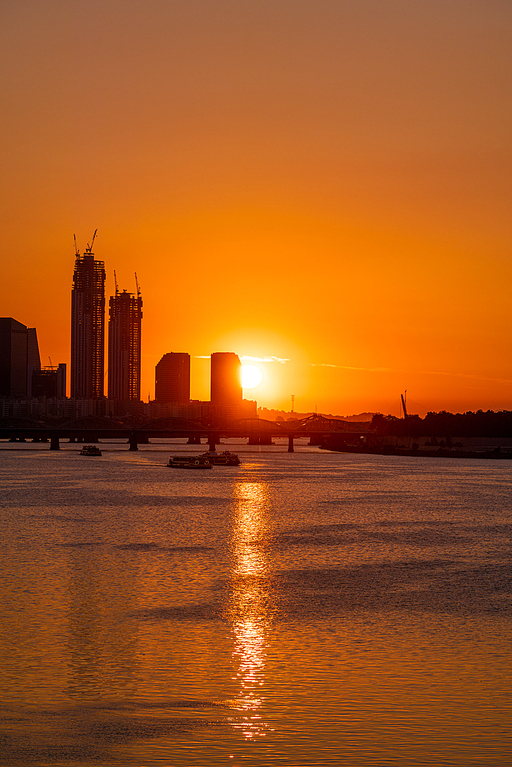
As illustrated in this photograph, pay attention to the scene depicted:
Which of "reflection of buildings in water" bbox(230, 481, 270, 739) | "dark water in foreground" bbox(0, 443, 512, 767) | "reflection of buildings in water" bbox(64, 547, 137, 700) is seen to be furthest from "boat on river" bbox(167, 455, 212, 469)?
"reflection of buildings in water" bbox(64, 547, 137, 700)

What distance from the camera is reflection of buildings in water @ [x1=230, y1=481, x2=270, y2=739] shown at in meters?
21.3

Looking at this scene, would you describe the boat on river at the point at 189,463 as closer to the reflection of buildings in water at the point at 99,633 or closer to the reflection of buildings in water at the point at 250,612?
the reflection of buildings in water at the point at 250,612

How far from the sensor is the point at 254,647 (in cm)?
2742

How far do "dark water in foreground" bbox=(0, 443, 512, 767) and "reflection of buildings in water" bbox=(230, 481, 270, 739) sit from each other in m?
0.10

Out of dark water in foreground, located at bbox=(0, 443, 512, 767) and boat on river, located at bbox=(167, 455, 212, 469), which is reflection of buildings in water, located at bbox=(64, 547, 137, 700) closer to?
dark water in foreground, located at bbox=(0, 443, 512, 767)

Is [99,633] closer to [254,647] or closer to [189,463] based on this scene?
[254,647]

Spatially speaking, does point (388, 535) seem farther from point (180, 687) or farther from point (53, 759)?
point (53, 759)

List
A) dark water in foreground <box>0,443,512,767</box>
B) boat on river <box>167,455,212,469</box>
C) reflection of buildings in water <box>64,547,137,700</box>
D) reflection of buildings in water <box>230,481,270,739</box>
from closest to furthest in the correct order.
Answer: dark water in foreground <box>0,443,512,767</box> → reflection of buildings in water <box>230,481,270,739</box> → reflection of buildings in water <box>64,547,137,700</box> → boat on river <box>167,455,212,469</box>

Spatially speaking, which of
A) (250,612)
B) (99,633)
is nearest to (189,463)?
(250,612)

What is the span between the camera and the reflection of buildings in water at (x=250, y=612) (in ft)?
69.9

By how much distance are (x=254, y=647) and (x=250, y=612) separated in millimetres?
6167

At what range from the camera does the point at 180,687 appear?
892 inches

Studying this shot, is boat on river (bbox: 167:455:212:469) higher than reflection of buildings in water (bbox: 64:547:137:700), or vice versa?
reflection of buildings in water (bbox: 64:547:137:700)

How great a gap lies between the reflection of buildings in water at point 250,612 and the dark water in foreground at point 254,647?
99 millimetres
